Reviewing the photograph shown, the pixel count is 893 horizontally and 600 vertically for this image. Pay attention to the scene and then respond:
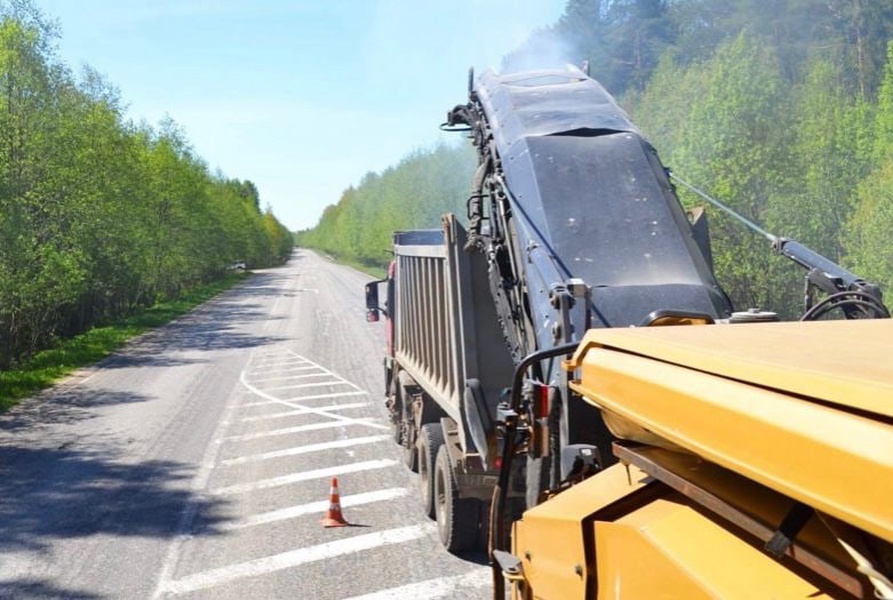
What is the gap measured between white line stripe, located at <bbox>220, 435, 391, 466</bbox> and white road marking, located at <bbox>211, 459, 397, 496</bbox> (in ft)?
3.17

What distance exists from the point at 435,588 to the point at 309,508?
8.49 feet

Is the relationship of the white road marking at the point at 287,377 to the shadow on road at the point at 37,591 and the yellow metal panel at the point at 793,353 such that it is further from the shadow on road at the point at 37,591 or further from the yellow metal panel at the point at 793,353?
the yellow metal panel at the point at 793,353

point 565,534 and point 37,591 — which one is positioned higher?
point 565,534

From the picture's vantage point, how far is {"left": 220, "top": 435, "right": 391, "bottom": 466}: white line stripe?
11172 mm

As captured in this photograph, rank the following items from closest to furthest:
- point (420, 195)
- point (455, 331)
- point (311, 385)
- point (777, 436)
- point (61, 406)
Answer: point (777, 436) → point (455, 331) → point (61, 406) → point (311, 385) → point (420, 195)

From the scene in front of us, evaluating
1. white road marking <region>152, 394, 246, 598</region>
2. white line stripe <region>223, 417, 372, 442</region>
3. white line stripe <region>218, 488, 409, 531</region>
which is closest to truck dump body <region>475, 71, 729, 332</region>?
white road marking <region>152, 394, 246, 598</region>

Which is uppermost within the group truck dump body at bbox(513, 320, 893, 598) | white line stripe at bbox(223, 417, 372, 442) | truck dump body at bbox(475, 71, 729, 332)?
truck dump body at bbox(475, 71, 729, 332)

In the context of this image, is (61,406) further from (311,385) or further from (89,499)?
(89,499)

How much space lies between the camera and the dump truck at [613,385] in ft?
6.18

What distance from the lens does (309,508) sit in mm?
9047

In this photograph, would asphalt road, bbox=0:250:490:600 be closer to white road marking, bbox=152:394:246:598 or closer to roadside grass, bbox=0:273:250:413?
white road marking, bbox=152:394:246:598

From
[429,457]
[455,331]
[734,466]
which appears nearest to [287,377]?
[429,457]

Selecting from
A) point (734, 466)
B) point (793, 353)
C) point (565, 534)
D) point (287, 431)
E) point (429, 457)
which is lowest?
point (287, 431)

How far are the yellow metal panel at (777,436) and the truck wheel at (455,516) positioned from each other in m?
4.86
